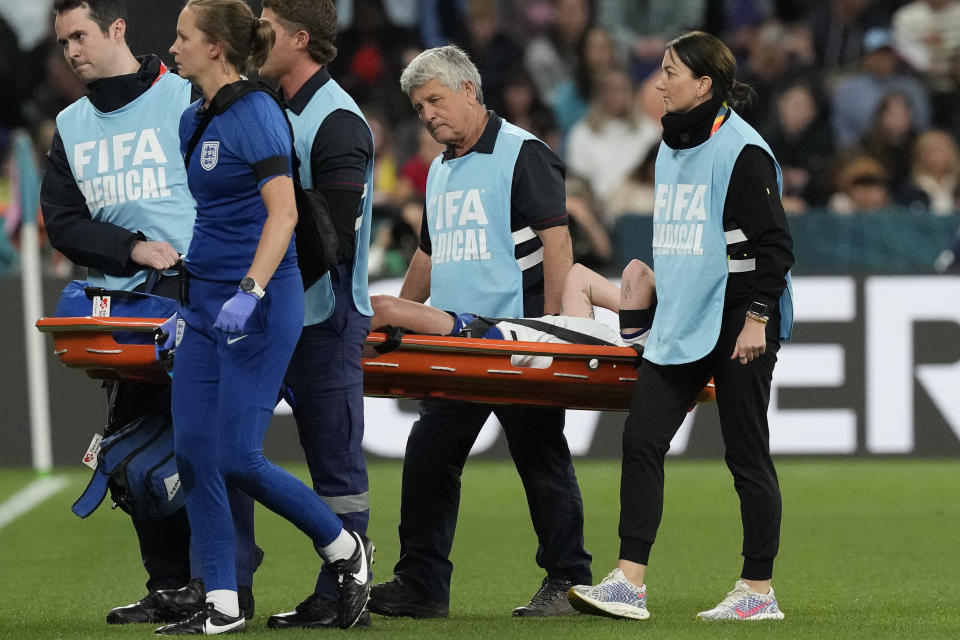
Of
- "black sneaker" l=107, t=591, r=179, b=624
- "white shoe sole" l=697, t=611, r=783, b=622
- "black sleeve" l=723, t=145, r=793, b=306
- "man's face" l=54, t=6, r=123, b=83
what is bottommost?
"white shoe sole" l=697, t=611, r=783, b=622

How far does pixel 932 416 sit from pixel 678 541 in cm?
337

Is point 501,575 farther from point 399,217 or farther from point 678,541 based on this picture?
point 399,217

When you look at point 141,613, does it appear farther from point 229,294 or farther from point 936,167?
point 936,167

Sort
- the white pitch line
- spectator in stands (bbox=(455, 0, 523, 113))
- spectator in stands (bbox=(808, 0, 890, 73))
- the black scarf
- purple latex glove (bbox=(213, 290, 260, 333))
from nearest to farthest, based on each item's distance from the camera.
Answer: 1. purple latex glove (bbox=(213, 290, 260, 333))
2. the black scarf
3. the white pitch line
4. spectator in stands (bbox=(455, 0, 523, 113))
5. spectator in stands (bbox=(808, 0, 890, 73))

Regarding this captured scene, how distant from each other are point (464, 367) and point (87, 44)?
5.72ft

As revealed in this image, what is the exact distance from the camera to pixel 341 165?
532cm

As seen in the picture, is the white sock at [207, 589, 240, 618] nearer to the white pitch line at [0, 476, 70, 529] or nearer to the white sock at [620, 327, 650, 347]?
the white sock at [620, 327, 650, 347]

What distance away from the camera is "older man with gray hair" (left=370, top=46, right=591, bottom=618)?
6027mm

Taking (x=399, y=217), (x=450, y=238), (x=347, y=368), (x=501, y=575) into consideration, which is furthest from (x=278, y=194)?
(x=399, y=217)

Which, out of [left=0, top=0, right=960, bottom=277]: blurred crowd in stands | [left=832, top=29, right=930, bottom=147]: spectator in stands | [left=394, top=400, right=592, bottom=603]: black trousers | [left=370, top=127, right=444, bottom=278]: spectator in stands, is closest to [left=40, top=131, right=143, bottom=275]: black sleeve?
[left=394, top=400, right=592, bottom=603]: black trousers

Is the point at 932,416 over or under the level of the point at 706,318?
under

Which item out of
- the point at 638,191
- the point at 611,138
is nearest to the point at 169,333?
the point at 638,191

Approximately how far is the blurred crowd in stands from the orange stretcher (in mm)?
6233

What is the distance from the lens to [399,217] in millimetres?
11305
